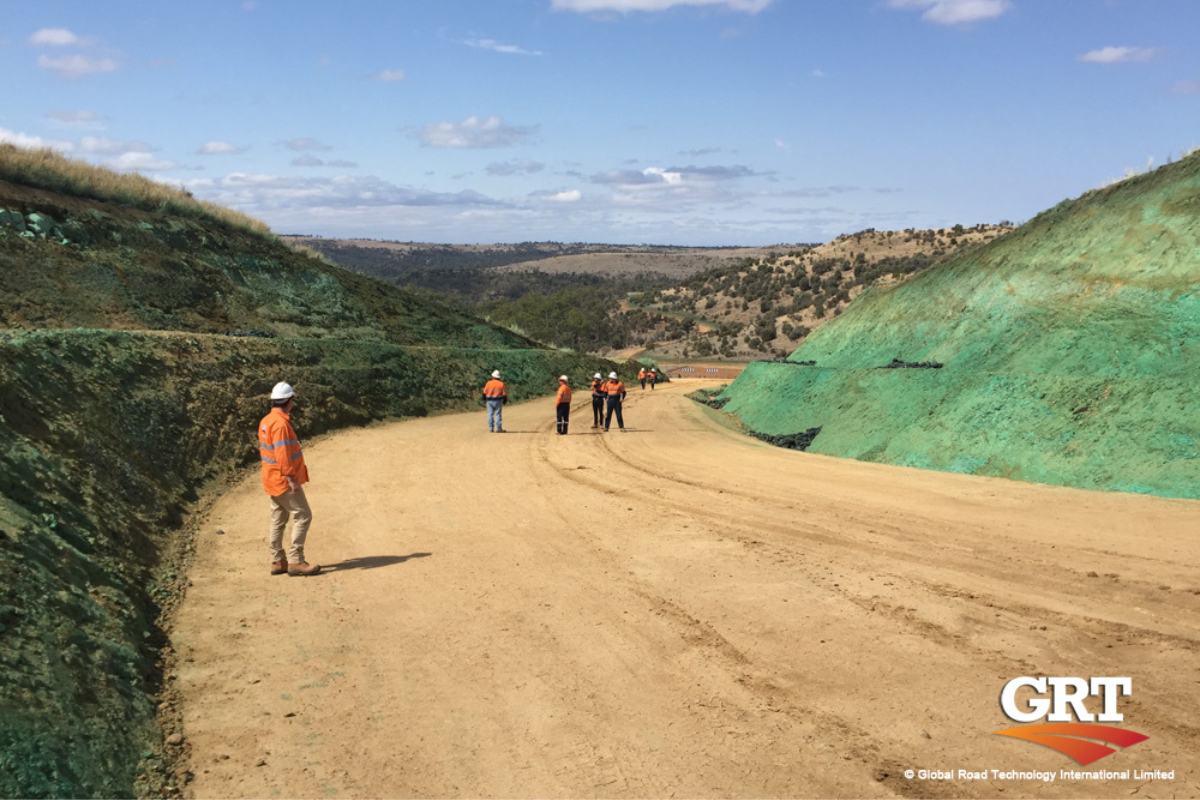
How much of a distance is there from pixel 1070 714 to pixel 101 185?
34.4m

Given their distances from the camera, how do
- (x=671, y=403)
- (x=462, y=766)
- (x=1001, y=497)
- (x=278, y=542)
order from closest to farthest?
1. (x=462, y=766)
2. (x=278, y=542)
3. (x=1001, y=497)
4. (x=671, y=403)

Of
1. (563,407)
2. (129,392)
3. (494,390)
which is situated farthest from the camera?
(494,390)

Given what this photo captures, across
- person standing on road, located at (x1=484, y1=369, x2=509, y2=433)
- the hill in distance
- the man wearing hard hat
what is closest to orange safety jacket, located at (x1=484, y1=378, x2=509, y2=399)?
person standing on road, located at (x1=484, y1=369, x2=509, y2=433)

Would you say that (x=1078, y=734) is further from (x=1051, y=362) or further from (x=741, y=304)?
(x=741, y=304)

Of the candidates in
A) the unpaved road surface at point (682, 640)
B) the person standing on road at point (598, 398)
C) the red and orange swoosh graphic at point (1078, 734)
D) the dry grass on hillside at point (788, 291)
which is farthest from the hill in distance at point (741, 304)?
the red and orange swoosh graphic at point (1078, 734)

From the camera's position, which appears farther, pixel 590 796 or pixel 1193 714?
pixel 1193 714

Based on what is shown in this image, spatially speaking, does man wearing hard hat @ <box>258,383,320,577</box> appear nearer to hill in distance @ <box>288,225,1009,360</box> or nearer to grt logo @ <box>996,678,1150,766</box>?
grt logo @ <box>996,678,1150,766</box>

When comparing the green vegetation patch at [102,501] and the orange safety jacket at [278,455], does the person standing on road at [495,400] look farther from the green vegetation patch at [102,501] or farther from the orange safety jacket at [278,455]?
the orange safety jacket at [278,455]

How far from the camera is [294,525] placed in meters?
9.77

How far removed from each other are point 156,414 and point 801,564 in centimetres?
1093

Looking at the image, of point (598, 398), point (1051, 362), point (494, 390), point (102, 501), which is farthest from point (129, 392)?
point (1051, 362)

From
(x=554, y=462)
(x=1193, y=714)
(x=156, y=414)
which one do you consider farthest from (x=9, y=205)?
(x=1193, y=714)

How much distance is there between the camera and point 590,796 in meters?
5.29

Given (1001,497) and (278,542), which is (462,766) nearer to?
(278,542)
